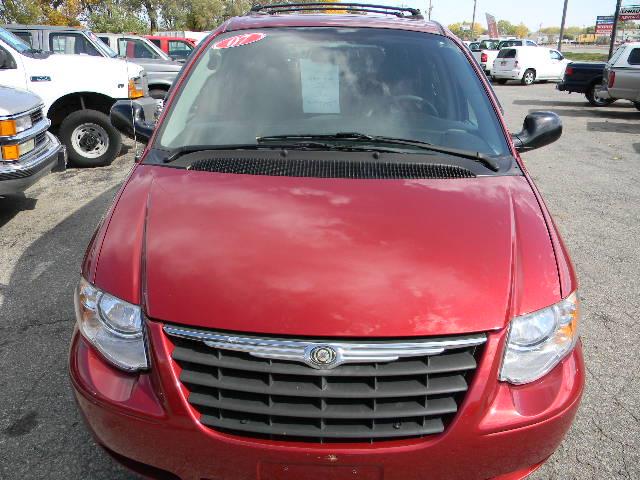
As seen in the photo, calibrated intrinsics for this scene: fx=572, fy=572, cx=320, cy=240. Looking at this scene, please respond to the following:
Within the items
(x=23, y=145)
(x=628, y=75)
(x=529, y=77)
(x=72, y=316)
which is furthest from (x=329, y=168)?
(x=529, y=77)

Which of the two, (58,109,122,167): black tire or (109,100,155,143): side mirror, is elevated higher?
(109,100,155,143): side mirror

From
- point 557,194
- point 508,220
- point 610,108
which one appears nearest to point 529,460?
point 508,220

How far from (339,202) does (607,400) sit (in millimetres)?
1887

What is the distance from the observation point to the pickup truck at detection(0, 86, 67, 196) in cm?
527

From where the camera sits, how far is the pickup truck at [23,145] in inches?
208

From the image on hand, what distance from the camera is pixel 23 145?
5.57 metres

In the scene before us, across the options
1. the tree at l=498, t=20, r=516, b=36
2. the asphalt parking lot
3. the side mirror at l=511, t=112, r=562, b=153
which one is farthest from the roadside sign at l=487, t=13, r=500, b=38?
the tree at l=498, t=20, r=516, b=36

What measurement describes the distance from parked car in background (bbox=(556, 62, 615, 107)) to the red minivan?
16.5 meters

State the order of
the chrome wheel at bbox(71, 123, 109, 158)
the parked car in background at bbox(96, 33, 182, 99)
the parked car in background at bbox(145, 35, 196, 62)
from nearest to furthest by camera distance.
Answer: the chrome wheel at bbox(71, 123, 109, 158) < the parked car in background at bbox(96, 33, 182, 99) < the parked car in background at bbox(145, 35, 196, 62)

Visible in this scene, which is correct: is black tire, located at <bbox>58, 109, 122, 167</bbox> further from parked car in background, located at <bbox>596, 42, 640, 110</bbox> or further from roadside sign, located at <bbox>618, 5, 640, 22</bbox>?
roadside sign, located at <bbox>618, 5, 640, 22</bbox>

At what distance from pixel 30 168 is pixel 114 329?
4199mm

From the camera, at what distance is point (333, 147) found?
2750 millimetres

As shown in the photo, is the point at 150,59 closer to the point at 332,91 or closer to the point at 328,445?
the point at 332,91

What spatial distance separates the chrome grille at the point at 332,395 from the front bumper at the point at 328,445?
0.04 metres
